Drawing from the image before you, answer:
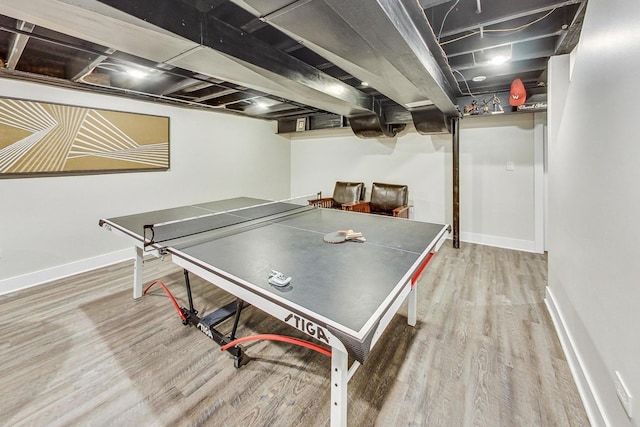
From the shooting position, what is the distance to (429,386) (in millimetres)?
1707

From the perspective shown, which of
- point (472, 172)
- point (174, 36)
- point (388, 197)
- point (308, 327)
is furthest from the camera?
point (388, 197)

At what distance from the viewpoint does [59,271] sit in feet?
10.9

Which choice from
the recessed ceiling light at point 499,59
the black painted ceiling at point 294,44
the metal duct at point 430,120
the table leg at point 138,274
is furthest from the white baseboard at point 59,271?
the recessed ceiling light at point 499,59

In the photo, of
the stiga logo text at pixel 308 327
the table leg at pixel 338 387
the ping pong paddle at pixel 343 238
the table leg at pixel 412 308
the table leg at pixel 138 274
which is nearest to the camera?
the stiga logo text at pixel 308 327

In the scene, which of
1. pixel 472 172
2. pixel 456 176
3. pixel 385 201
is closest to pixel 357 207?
pixel 385 201

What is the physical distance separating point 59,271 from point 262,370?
312cm

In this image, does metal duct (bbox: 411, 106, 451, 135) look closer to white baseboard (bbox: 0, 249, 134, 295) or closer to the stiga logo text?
the stiga logo text

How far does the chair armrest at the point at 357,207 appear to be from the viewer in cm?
448

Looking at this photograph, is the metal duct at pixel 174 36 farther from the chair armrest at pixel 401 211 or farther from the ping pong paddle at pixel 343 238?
the chair armrest at pixel 401 211

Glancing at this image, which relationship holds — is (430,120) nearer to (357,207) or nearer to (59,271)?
(357,207)

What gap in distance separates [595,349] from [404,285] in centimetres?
118

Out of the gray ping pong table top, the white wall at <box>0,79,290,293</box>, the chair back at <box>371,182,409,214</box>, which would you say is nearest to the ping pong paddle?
the gray ping pong table top

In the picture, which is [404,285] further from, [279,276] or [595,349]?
[595,349]

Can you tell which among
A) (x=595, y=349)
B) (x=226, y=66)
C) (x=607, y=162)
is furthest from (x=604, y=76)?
(x=226, y=66)
